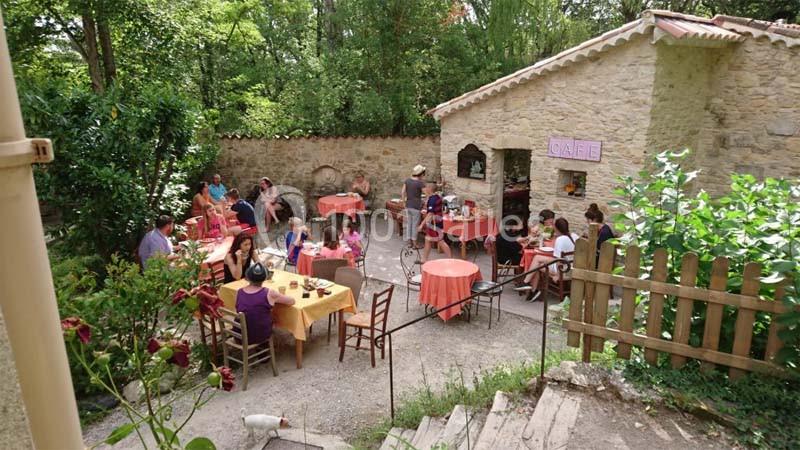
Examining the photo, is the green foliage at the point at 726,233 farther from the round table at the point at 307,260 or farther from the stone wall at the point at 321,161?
the stone wall at the point at 321,161

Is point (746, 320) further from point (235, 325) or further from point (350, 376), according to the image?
point (235, 325)

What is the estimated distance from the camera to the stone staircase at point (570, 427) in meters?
3.34

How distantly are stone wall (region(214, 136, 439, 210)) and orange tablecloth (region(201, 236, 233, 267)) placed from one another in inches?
198

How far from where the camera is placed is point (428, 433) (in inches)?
169

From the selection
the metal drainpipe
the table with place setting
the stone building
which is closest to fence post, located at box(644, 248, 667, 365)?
the metal drainpipe

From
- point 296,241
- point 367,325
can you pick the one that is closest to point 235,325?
point 367,325

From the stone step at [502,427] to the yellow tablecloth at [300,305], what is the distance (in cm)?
285

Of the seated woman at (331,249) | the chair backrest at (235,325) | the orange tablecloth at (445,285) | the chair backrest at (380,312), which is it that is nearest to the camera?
the chair backrest at (235,325)

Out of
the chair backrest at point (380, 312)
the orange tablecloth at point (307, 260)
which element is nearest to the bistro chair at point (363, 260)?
the orange tablecloth at point (307, 260)

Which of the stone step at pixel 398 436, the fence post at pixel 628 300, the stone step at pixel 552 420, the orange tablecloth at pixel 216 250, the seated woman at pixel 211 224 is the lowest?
the stone step at pixel 398 436

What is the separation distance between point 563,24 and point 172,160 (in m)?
11.1

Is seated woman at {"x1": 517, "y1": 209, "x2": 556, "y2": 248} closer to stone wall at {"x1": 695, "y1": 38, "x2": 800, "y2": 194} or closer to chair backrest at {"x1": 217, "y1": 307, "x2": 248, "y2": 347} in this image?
stone wall at {"x1": 695, "y1": 38, "x2": 800, "y2": 194}

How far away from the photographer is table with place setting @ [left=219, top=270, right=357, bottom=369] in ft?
20.5

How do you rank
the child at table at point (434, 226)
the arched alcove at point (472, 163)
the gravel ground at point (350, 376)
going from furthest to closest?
the arched alcove at point (472, 163) < the child at table at point (434, 226) < the gravel ground at point (350, 376)
